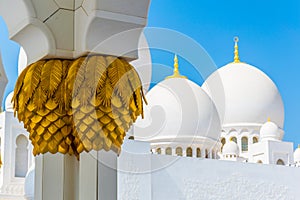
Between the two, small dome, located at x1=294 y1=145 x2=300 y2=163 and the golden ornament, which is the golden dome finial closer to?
small dome, located at x1=294 y1=145 x2=300 y2=163

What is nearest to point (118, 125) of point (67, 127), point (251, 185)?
point (67, 127)

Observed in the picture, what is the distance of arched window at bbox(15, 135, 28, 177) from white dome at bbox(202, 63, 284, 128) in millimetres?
8221

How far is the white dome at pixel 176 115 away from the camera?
15446mm

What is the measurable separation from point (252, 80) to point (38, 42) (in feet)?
64.8

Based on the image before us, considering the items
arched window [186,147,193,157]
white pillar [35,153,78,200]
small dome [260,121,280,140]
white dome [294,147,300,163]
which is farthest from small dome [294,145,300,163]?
white pillar [35,153,78,200]

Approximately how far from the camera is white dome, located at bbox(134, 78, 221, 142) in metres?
15.4

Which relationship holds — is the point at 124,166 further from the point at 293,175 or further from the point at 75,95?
the point at 75,95

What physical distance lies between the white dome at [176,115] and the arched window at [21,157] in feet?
8.46

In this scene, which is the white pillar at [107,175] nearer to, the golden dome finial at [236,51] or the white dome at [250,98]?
the white dome at [250,98]

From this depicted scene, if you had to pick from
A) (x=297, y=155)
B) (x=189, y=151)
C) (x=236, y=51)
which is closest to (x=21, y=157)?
(x=189, y=151)

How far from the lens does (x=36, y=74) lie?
1.84 m

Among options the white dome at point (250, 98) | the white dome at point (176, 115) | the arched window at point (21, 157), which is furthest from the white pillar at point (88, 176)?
the white dome at point (250, 98)

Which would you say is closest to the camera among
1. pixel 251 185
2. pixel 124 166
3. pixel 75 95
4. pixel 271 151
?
pixel 75 95

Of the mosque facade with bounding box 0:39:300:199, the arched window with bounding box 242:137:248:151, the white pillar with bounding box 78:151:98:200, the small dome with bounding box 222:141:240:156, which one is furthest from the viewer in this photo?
the arched window with bounding box 242:137:248:151
